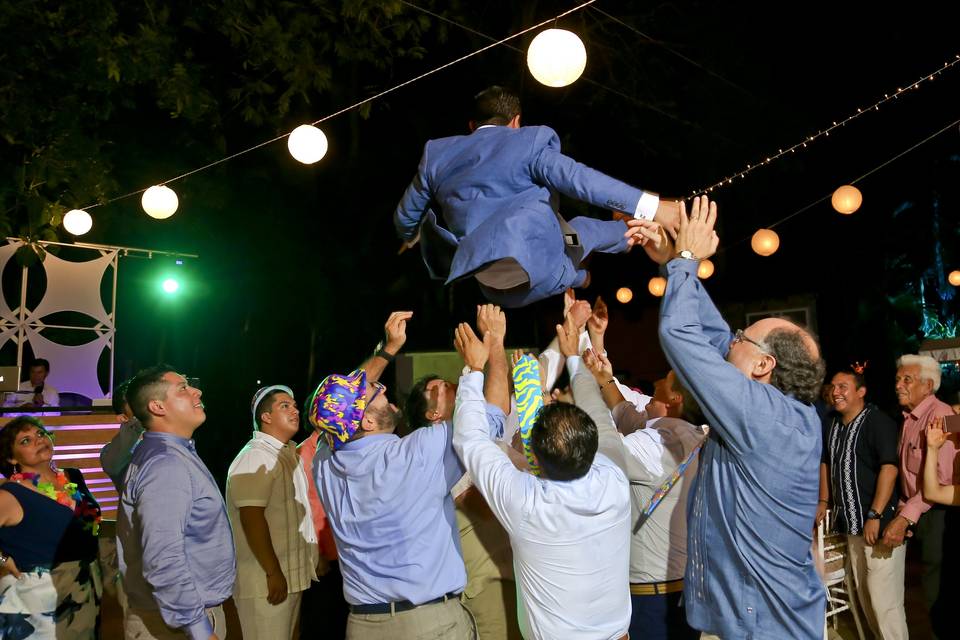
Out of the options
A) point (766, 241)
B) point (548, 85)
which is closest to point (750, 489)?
point (548, 85)

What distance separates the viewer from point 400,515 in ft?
8.76

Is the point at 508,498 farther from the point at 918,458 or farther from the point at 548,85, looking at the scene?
the point at 918,458

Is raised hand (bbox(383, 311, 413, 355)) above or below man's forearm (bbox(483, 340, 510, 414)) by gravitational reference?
above

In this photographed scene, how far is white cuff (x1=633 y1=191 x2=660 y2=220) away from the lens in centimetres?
201

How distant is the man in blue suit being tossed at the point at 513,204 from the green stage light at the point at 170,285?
7.45m

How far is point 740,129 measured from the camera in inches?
365

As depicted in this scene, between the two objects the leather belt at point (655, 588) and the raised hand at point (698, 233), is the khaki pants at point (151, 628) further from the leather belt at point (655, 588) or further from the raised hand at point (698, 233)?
the raised hand at point (698, 233)

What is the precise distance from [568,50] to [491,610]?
2531 mm

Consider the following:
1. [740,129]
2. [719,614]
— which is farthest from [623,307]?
[719,614]

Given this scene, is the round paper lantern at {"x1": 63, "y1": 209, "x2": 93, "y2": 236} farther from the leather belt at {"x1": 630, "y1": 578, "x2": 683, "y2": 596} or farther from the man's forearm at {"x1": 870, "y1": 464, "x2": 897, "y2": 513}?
the man's forearm at {"x1": 870, "y1": 464, "x2": 897, "y2": 513}

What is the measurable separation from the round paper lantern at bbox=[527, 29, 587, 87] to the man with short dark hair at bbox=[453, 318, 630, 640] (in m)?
1.88

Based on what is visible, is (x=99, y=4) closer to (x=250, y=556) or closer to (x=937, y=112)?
(x=250, y=556)

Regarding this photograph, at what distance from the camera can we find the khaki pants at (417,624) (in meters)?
2.64

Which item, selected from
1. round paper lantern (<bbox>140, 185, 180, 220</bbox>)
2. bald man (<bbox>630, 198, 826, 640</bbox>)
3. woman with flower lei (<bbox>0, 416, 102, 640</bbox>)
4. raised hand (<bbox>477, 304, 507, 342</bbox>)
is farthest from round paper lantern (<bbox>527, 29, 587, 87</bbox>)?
round paper lantern (<bbox>140, 185, 180, 220</bbox>)
